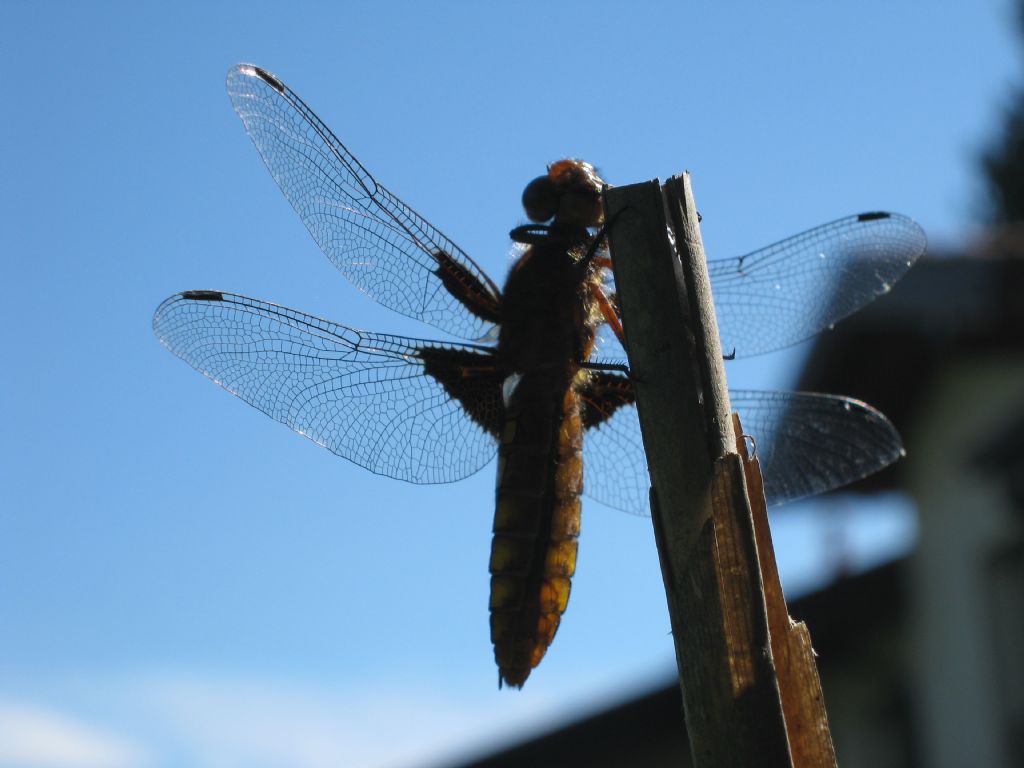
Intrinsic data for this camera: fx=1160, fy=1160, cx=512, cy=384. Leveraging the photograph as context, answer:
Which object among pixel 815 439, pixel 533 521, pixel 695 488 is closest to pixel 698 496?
pixel 695 488

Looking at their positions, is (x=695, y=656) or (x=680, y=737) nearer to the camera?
(x=695, y=656)

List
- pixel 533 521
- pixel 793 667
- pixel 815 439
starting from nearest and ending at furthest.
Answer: pixel 793 667, pixel 533 521, pixel 815 439

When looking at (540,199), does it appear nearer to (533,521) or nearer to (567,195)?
(567,195)

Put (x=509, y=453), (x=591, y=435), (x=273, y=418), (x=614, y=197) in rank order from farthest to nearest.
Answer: (x=591, y=435) → (x=273, y=418) → (x=509, y=453) → (x=614, y=197)

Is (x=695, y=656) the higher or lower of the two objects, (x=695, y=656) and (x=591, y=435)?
the lower

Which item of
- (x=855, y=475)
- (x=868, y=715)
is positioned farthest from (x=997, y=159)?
(x=855, y=475)

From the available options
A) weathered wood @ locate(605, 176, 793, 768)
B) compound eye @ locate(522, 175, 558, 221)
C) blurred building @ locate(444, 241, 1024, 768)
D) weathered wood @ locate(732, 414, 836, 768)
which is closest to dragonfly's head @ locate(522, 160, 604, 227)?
compound eye @ locate(522, 175, 558, 221)

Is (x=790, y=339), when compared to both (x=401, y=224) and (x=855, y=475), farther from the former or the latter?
(x=401, y=224)

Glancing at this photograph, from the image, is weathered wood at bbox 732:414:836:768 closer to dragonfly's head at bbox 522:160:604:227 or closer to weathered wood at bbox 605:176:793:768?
weathered wood at bbox 605:176:793:768
